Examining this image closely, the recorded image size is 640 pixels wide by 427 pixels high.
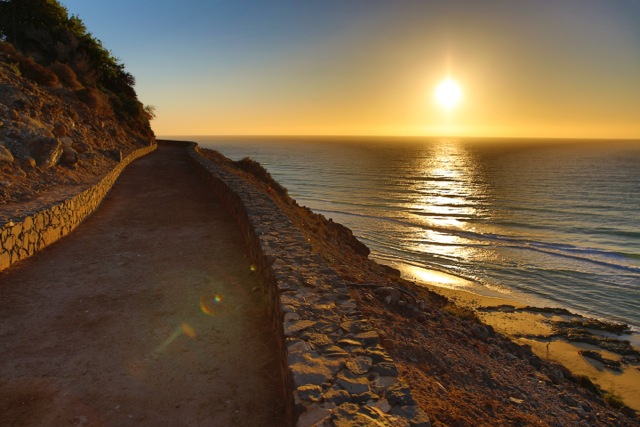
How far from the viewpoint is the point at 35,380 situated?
3871 millimetres

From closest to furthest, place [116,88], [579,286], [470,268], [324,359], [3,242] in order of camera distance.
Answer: [324,359] → [3,242] → [579,286] → [470,268] → [116,88]

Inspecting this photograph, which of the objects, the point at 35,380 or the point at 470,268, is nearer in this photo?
the point at 35,380

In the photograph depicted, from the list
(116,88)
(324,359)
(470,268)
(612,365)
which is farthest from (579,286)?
(116,88)

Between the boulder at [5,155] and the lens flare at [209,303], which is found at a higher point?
the boulder at [5,155]

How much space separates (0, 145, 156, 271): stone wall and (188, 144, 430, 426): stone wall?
14.4ft

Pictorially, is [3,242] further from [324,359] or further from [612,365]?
[612,365]

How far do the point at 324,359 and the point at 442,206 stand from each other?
31.2 metres

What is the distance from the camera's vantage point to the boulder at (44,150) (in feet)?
37.4

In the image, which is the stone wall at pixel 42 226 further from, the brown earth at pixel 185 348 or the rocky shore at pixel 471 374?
the rocky shore at pixel 471 374

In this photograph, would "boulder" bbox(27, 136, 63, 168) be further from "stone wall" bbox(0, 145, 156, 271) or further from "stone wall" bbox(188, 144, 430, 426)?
"stone wall" bbox(188, 144, 430, 426)

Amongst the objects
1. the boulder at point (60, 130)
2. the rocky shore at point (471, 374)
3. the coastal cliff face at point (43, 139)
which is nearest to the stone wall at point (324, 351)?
the rocky shore at point (471, 374)

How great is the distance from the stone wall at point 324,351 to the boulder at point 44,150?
9114 mm

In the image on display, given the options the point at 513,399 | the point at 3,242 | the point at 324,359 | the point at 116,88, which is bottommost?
the point at 513,399

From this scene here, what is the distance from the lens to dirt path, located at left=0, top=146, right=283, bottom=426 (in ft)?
11.8
